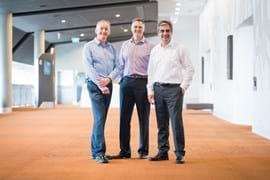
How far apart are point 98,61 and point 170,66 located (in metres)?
0.80

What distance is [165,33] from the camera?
4801 mm

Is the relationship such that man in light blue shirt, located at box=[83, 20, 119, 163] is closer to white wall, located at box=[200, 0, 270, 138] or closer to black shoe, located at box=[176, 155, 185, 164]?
black shoe, located at box=[176, 155, 185, 164]

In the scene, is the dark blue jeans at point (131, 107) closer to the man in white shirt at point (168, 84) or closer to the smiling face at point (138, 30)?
the man in white shirt at point (168, 84)

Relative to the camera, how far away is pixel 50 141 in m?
6.78

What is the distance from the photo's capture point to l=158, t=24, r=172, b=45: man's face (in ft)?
15.7

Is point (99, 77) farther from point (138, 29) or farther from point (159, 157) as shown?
point (159, 157)

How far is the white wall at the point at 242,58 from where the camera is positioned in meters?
7.44

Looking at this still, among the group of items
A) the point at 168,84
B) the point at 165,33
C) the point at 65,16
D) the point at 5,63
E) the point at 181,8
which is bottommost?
the point at 168,84

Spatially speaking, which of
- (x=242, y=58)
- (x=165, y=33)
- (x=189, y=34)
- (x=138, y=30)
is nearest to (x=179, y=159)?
(x=165, y=33)

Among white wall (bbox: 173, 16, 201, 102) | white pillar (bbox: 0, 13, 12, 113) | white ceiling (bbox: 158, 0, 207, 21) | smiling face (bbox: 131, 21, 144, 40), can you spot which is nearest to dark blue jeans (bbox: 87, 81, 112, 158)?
smiling face (bbox: 131, 21, 144, 40)

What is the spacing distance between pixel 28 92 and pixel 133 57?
20.1 m

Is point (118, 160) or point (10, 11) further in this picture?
point (10, 11)

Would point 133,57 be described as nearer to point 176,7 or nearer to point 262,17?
point 262,17

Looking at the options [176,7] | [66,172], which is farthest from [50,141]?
[176,7]
